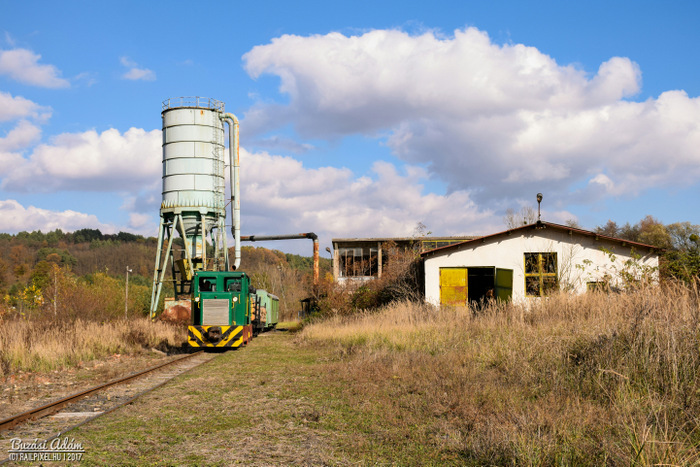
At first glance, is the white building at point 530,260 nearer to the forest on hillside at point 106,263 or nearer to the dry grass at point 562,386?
the dry grass at point 562,386

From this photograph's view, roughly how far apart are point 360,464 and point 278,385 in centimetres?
589

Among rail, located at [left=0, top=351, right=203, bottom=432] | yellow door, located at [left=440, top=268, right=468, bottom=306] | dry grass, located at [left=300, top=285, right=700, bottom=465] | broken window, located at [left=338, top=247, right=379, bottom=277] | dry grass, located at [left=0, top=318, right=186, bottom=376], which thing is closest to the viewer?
dry grass, located at [left=300, top=285, right=700, bottom=465]

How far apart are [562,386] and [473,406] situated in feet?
4.88

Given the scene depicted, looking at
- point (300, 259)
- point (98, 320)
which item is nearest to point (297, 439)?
point (98, 320)

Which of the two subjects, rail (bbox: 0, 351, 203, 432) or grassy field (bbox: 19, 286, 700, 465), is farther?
rail (bbox: 0, 351, 203, 432)

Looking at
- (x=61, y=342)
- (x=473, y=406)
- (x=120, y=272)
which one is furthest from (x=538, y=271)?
(x=120, y=272)

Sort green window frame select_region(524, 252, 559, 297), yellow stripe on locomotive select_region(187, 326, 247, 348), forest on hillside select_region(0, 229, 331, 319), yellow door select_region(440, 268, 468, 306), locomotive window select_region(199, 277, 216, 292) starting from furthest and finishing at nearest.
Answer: forest on hillside select_region(0, 229, 331, 319) < yellow door select_region(440, 268, 468, 306) < green window frame select_region(524, 252, 559, 297) < locomotive window select_region(199, 277, 216, 292) < yellow stripe on locomotive select_region(187, 326, 247, 348)

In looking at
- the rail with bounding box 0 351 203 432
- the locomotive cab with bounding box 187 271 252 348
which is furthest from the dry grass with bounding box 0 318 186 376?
the rail with bounding box 0 351 203 432

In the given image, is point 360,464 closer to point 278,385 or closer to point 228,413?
point 228,413

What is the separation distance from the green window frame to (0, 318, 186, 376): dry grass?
54.1 feet

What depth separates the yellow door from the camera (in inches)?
1030

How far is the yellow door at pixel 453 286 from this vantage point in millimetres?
26156

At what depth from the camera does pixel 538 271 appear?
25.3 m

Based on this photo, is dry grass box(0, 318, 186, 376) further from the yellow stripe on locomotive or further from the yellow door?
the yellow door
